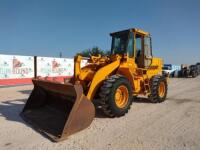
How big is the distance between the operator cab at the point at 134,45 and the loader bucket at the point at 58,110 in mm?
2582

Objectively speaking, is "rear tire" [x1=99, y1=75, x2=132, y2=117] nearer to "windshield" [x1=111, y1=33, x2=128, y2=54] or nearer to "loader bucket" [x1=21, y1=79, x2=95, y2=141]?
"loader bucket" [x1=21, y1=79, x2=95, y2=141]

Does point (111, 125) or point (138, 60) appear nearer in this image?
point (111, 125)

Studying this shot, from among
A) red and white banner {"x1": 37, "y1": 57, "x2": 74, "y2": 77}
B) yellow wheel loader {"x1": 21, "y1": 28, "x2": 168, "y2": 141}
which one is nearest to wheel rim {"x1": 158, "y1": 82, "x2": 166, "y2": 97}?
yellow wheel loader {"x1": 21, "y1": 28, "x2": 168, "y2": 141}

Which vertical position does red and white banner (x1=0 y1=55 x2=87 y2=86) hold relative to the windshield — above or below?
below

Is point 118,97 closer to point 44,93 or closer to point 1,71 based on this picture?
point 44,93

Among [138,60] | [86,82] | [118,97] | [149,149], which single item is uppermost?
[138,60]

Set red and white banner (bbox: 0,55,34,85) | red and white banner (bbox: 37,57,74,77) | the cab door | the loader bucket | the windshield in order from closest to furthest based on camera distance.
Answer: the loader bucket
the windshield
the cab door
red and white banner (bbox: 0,55,34,85)
red and white banner (bbox: 37,57,74,77)

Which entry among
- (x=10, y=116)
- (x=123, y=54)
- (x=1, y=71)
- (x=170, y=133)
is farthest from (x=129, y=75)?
(x=1, y=71)

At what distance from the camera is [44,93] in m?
6.46

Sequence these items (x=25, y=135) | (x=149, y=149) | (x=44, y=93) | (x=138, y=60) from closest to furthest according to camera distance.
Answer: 1. (x=149, y=149)
2. (x=25, y=135)
3. (x=44, y=93)
4. (x=138, y=60)

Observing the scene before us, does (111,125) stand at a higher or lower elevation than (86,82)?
lower

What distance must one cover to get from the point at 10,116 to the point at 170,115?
4.45 metres

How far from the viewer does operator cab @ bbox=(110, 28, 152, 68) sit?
728 cm

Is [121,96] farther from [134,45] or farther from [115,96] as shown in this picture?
[134,45]
